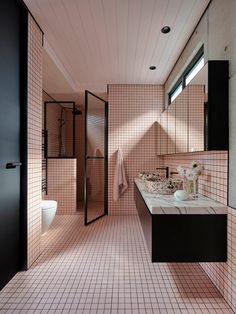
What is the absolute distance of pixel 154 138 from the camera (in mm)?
4102

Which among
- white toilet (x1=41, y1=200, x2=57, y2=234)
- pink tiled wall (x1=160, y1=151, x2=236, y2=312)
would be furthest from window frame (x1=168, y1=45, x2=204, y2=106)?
white toilet (x1=41, y1=200, x2=57, y2=234)

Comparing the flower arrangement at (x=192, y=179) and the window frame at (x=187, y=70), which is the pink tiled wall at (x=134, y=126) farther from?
the flower arrangement at (x=192, y=179)

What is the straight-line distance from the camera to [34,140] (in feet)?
7.47

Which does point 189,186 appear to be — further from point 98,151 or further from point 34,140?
point 98,151

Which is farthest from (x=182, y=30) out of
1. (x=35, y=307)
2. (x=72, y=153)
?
(x=72, y=153)

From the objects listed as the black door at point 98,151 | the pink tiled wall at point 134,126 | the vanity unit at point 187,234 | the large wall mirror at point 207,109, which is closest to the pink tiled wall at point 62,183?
the black door at point 98,151

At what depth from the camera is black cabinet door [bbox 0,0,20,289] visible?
1.74 m

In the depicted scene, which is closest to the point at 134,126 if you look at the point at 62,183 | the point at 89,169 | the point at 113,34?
the point at 89,169

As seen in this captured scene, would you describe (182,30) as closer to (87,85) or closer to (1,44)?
(1,44)

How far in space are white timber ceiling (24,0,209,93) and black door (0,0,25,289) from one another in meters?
0.35

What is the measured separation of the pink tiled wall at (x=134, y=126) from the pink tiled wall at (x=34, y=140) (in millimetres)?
1850

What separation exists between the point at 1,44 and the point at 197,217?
2014mm

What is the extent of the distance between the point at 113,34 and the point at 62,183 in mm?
2717

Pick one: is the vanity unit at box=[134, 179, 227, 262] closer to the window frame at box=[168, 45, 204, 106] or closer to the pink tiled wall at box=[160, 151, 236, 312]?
the pink tiled wall at box=[160, 151, 236, 312]
